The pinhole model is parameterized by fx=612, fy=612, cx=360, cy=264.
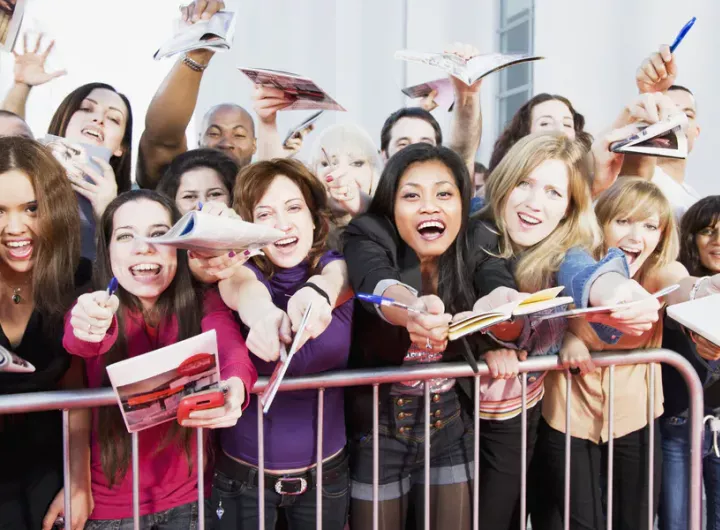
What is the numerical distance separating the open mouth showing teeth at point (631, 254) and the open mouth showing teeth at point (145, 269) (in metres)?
1.42

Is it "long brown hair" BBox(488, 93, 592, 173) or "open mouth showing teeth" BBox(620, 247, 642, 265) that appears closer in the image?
"open mouth showing teeth" BBox(620, 247, 642, 265)

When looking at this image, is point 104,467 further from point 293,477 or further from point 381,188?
point 381,188

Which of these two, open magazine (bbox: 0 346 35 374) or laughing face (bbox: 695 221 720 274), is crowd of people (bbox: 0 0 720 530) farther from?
open magazine (bbox: 0 346 35 374)

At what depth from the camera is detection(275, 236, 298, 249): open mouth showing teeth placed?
164 centimetres

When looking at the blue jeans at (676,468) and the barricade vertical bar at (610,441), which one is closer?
the barricade vertical bar at (610,441)

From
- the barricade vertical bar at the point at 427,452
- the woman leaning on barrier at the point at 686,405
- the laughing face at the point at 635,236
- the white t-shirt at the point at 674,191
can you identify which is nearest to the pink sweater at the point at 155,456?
the barricade vertical bar at the point at 427,452

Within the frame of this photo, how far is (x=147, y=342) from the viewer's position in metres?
1.56

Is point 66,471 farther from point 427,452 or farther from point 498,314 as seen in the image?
point 498,314

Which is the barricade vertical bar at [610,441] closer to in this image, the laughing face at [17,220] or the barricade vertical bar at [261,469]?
the barricade vertical bar at [261,469]

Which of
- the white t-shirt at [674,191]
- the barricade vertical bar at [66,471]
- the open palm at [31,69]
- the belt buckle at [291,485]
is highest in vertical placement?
the open palm at [31,69]

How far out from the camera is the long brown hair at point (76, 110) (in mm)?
2050

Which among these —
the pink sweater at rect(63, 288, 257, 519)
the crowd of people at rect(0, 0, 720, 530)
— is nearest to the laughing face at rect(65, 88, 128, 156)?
the crowd of people at rect(0, 0, 720, 530)

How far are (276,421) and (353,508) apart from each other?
0.36 metres

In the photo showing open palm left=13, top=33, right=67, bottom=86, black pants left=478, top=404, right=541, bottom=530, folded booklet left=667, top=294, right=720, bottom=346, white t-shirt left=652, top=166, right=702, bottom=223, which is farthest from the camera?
white t-shirt left=652, top=166, right=702, bottom=223
